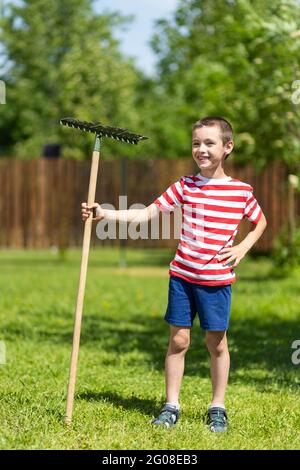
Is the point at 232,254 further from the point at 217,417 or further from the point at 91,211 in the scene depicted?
the point at 217,417

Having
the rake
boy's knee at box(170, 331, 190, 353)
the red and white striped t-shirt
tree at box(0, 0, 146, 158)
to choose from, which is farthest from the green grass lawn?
tree at box(0, 0, 146, 158)

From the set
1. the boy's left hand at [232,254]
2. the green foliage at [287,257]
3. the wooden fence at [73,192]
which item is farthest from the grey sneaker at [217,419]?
the wooden fence at [73,192]

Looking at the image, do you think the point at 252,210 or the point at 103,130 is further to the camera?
the point at 252,210

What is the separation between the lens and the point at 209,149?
4777 mm

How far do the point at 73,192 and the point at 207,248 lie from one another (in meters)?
14.2

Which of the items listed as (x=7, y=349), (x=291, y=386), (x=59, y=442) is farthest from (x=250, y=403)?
(x=7, y=349)

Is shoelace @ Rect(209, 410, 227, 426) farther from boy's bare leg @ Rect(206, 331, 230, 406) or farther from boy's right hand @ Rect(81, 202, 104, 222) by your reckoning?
boy's right hand @ Rect(81, 202, 104, 222)

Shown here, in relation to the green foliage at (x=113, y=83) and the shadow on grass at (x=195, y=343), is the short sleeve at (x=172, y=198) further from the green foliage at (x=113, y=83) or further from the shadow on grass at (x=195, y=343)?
the green foliage at (x=113, y=83)

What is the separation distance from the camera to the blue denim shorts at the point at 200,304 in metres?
4.79

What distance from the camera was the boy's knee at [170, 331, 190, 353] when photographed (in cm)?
486

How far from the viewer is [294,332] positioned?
8.80 meters

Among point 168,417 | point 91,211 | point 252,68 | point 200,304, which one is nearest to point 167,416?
point 168,417

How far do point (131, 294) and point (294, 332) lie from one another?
12.9 feet
